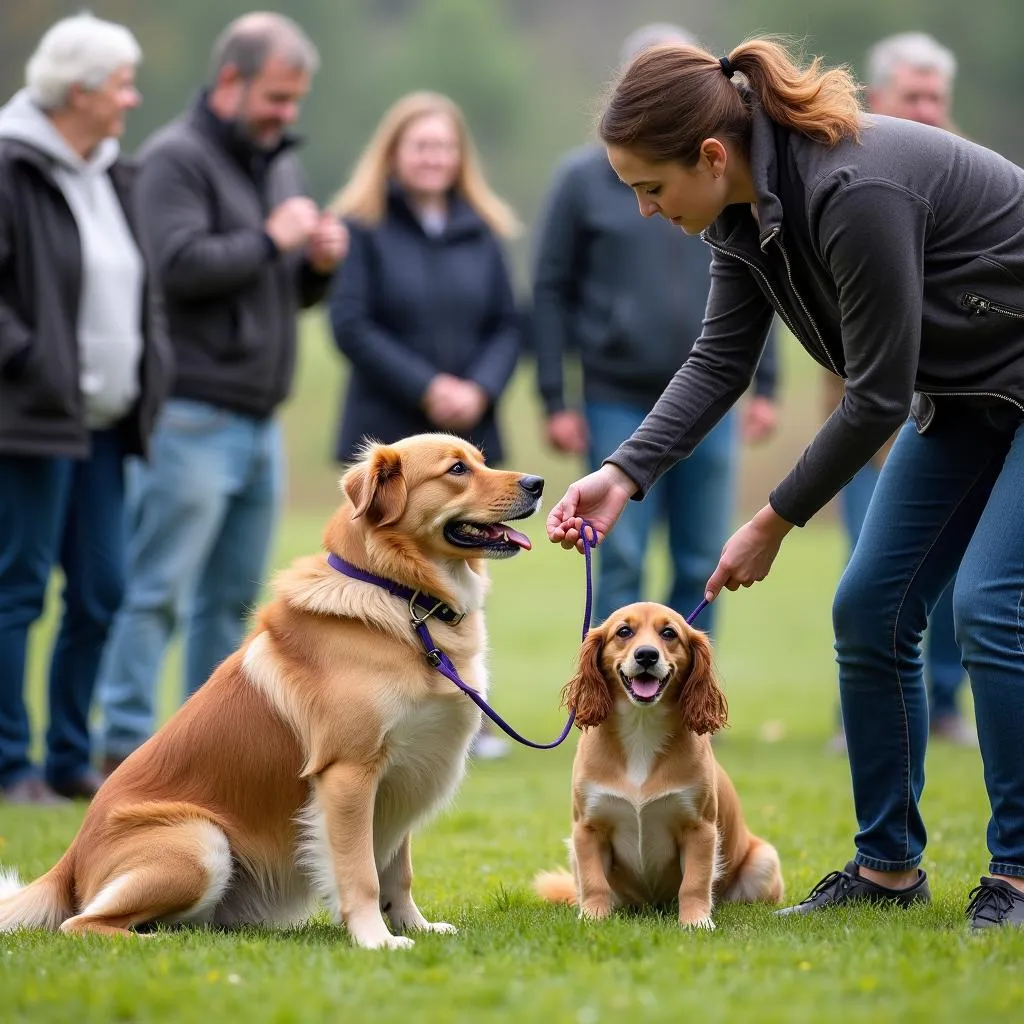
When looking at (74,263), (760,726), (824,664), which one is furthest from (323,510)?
(74,263)

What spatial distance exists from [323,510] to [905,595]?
2794 cm

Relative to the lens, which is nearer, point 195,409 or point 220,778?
point 220,778

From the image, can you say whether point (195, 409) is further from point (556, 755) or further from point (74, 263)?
point (556, 755)

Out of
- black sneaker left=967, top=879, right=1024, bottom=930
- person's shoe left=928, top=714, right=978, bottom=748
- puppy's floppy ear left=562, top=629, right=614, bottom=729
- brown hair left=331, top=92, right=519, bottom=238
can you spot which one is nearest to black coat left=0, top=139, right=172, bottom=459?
brown hair left=331, top=92, right=519, bottom=238

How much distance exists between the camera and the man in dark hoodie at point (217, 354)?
280 inches

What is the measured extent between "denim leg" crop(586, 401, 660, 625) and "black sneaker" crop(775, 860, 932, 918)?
300 centimetres

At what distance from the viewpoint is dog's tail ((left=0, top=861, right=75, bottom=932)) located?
4234mm

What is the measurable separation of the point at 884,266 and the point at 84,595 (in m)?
4.21

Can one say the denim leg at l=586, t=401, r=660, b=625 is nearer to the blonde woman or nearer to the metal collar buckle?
the blonde woman

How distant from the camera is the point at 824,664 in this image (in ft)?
42.1

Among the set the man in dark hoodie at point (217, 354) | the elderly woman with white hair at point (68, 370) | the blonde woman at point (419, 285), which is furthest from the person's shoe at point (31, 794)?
the blonde woman at point (419, 285)

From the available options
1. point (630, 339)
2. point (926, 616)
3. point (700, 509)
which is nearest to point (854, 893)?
point (926, 616)

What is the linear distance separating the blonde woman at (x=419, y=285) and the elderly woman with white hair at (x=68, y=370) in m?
1.27

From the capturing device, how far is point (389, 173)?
26.7 feet
